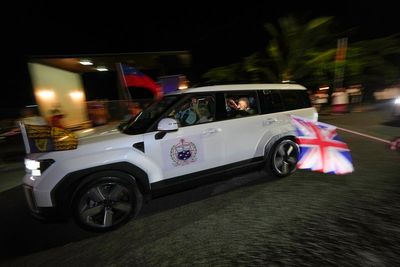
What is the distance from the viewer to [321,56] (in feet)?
53.1

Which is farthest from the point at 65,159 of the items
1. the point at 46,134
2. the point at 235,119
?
the point at 235,119

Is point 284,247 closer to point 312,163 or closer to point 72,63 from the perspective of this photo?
point 312,163

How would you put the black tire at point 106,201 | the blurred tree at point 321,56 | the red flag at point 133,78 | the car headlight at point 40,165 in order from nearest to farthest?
the car headlight at point 40,165
the black tire at point 106,201
the red flag at point 133,78
the blurred tree at point 321,56

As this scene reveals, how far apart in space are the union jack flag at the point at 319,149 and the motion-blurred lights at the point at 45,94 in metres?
13.3

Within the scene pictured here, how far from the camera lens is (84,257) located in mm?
3453

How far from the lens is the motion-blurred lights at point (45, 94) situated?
1462 cm

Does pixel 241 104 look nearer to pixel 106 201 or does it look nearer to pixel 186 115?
pixel 186 115

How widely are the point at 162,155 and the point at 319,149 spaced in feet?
11.0

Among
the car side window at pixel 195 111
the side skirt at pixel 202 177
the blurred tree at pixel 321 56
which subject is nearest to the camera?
the side skirt at pixel 202 177

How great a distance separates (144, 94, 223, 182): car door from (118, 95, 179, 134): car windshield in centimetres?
12

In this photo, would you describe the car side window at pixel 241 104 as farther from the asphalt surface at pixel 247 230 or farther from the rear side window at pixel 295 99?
the asphalt surface at pixel 247 230

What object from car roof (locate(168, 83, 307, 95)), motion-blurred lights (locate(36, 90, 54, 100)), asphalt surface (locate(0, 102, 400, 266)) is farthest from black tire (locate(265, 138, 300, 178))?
motion-blurred lights (locate(36, 90, 54, 100))

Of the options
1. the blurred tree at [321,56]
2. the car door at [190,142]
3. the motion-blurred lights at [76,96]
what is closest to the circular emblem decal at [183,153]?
the car door at [190,142]

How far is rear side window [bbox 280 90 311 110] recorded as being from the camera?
5.61 m
